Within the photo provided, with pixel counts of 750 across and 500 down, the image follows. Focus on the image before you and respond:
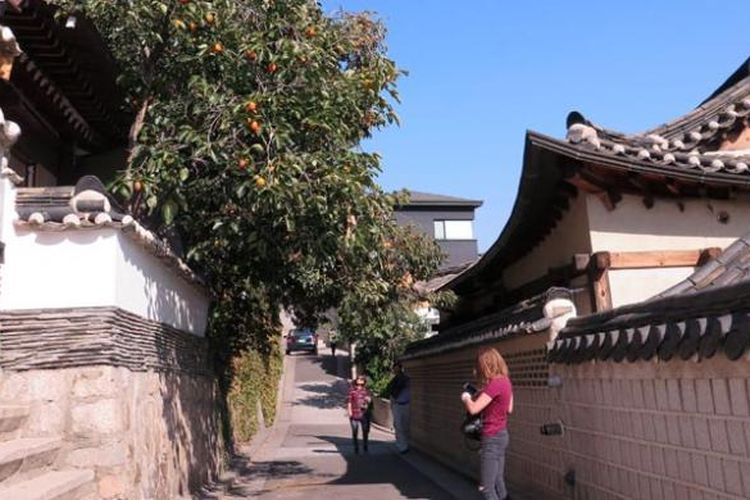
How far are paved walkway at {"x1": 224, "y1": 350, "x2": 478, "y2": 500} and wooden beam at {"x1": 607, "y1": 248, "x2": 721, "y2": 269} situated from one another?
12.2 ft

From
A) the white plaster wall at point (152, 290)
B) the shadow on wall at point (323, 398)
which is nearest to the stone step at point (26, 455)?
the white plaster wall at point (152, 290)

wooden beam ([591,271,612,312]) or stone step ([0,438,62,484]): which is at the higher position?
wooden beam ([591,271,612,312])

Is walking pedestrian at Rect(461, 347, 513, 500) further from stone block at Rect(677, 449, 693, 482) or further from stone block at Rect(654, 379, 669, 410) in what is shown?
stone block at Rect(677, 449, 693, 482)

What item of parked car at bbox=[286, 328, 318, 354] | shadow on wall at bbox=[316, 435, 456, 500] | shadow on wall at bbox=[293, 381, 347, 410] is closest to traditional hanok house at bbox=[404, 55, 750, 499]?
shadow on wall at bbox=[316, 435, 456, 500]

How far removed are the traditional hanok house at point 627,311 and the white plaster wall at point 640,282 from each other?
15mm

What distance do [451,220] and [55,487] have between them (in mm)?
38661

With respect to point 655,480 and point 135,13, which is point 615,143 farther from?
point 135,13

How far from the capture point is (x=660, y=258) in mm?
8422

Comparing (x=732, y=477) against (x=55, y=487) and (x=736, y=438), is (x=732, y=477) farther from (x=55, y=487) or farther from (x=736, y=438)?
(x=55, y=487)

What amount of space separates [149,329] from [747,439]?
17.8ft

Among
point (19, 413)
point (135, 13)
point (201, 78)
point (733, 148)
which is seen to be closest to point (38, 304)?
point (19, 413)

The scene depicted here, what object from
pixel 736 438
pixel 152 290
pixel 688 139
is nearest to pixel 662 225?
pixel 688 139

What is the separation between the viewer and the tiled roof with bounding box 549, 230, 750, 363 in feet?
13.9

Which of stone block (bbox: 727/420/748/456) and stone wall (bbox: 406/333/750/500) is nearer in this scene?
stone block (bbox: 727/420/748/456)
